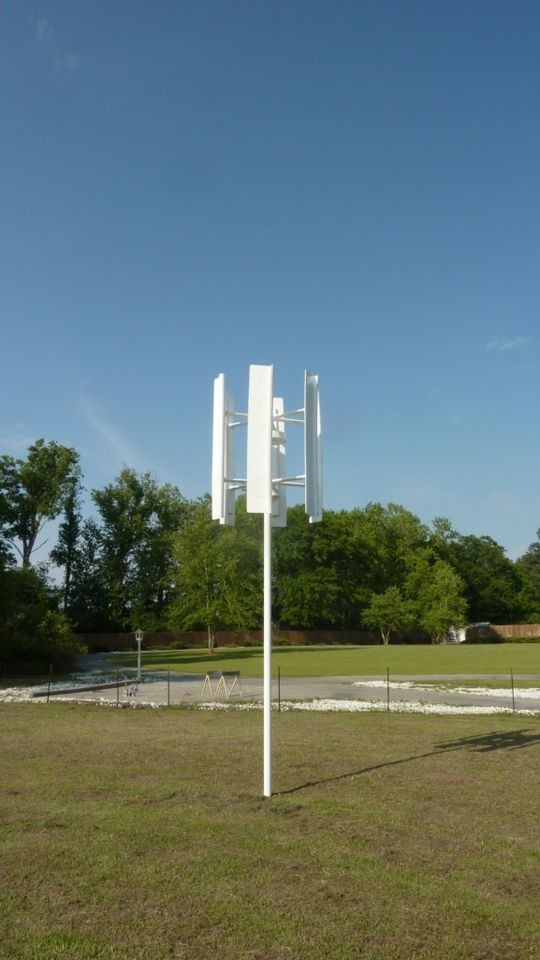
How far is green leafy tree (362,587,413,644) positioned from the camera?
3310 inches

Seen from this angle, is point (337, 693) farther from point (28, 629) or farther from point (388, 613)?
point (388, 613)

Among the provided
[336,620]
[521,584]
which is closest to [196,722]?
[336,620]

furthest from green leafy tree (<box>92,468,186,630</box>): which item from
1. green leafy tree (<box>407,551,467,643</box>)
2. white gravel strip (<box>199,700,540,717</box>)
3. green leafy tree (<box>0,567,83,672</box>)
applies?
white gravel strip (<box>199,700,540,717</box>)

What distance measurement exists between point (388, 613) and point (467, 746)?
72.3 m

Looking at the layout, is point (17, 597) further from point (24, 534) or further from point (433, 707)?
point (24, 534)

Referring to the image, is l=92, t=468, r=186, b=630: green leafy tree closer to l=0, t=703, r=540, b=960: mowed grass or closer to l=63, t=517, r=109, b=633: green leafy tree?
l=63, t=517, r=109, b=633: green leafy tree

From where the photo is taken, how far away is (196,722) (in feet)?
55.2

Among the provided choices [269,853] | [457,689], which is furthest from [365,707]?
[269,853]

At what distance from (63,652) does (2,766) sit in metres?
29.0

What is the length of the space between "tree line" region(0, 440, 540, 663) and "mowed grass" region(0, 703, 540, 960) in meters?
54.4

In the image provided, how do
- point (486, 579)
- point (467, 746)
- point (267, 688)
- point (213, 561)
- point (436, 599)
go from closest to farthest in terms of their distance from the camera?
point (267, 688) → point (467, 746) → point (213, 561) → point (436, 599) → point (486, 579)

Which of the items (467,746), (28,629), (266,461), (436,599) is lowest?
(467,746)

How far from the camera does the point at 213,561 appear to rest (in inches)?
2621

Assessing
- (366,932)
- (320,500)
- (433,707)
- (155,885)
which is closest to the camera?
(366,932)
